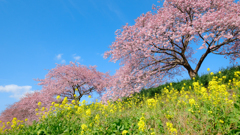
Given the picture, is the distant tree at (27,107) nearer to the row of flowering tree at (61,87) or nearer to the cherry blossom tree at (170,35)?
the row of flowering tree at (61,87)

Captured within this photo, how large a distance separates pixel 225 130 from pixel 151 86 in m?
9.58

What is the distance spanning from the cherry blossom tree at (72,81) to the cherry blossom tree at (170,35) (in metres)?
5.88

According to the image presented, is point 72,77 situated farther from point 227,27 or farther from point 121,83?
point 227,27

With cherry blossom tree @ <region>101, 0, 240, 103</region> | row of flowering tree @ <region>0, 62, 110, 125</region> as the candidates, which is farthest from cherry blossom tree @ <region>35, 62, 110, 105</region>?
cherry blossom tree @ <region>101, 0, 240, 103</region>

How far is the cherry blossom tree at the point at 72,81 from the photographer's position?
1731cm

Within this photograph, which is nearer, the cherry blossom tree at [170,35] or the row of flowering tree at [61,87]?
the cherry blossom tree at [170,35]

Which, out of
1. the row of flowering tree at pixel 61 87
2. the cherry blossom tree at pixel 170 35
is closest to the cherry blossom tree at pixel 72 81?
the row of flowering tree at pixel 61 87

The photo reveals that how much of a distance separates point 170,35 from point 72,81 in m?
11.7

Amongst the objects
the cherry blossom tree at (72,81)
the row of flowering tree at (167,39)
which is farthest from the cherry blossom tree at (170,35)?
the cherry blossom tree at (72,81)

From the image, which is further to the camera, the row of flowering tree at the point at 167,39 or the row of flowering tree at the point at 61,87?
the row of flowering tree at the point at 61,87

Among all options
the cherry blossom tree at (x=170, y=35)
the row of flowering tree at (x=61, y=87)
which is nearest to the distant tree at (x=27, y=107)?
the row of flowering tree at (x=61, y=87)

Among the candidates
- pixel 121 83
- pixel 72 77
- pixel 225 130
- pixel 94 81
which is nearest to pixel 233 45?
pixel 121 83

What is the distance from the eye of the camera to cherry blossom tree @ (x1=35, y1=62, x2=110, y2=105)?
1731cm

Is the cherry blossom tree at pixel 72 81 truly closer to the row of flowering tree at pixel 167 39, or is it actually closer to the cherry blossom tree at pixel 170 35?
the row of flowering tree at pixel 167 39
